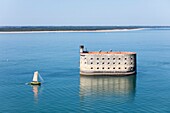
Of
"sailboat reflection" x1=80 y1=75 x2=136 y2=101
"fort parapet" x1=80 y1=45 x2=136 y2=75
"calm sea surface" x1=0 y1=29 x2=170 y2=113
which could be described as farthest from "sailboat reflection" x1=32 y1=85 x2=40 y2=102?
"fort parapet" x1=80 y1=45 x2=136 y2=75

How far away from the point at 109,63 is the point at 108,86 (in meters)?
12.7

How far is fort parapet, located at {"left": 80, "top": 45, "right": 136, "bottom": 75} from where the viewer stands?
90938mm

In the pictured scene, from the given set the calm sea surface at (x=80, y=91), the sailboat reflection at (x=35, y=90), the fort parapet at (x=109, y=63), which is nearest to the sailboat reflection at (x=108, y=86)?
the calm sea surface at (x=80, y=91)

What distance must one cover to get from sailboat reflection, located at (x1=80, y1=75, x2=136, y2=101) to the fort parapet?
8.06 feet

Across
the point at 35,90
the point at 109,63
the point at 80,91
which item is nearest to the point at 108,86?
the point at 80,91

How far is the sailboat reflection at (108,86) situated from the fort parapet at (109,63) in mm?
2457

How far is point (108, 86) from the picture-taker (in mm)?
79812

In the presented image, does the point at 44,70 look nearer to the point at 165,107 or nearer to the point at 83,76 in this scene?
the point at 83,76

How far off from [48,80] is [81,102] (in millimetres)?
22060

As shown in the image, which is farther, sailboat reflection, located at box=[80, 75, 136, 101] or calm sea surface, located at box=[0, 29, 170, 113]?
sailboat reflection, located at box=[80, 75, 136, 101]

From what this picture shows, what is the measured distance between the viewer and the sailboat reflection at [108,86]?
2872 inches

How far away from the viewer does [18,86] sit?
259 feet

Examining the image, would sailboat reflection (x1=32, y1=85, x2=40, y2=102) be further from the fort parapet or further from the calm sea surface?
the fort parapet

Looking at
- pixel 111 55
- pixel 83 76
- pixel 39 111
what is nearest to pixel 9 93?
pixel 39 111
